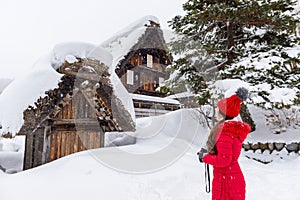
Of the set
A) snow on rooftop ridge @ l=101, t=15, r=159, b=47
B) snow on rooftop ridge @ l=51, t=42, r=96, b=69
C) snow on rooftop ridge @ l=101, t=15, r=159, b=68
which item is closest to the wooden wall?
snow on rooftop ridge @ l=51, t=42, r=96, b=69

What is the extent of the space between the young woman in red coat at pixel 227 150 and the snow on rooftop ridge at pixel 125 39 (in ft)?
39.4

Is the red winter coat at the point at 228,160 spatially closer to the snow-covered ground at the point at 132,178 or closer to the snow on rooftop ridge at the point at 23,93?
the snow-covered ground at the point at 132,178

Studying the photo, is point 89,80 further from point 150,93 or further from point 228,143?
point 150,93

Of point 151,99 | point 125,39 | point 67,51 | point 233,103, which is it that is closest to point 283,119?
point 233,103

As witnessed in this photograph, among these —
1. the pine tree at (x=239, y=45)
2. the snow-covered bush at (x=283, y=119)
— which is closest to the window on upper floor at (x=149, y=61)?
the pine tree at (x=239, y=45)

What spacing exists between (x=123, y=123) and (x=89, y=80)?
1330 mm

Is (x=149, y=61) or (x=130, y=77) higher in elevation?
(x=149, y=61)

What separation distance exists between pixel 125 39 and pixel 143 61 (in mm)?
2479

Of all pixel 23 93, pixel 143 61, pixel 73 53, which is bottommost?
pixel 23 93

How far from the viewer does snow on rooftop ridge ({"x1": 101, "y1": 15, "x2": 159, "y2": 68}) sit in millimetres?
14480

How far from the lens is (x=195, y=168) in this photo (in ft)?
16.4

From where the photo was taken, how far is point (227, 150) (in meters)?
2.40

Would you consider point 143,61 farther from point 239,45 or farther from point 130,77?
point 239,45

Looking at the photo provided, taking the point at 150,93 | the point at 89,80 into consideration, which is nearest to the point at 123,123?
the point at 89,80
